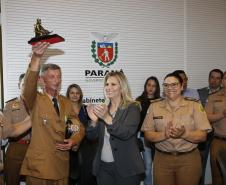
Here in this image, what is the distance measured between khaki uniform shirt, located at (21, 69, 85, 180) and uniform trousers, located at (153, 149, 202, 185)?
41.6 inches

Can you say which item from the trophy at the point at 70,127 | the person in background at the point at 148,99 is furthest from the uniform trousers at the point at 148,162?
the trophy at the point at 70,127

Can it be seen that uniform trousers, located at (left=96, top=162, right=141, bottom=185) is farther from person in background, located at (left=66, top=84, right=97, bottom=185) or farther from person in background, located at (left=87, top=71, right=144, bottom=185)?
person in background, located at (left=66, top=84, right=97, bottom=185)

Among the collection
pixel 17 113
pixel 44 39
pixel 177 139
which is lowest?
pixel 177 139

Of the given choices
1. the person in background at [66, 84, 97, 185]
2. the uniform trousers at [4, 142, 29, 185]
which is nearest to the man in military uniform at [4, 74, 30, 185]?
the uniform trousers at [4, 142, 29, 185]

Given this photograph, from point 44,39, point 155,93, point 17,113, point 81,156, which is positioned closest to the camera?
point 44,39

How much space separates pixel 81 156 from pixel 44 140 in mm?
1077

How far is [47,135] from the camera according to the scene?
2.58 meters

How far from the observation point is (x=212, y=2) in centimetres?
575

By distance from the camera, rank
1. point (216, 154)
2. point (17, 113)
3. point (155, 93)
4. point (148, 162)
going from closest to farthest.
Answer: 1. point (17, 113)
2. point (216, 154)
3. point (148, 162)
4. point (155, 93)

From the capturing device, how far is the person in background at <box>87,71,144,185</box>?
2672 millimetres

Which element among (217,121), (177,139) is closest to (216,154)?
(217,121)

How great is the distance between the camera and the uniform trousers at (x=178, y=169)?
10.2 ft

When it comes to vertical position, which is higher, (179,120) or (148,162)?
(179,120)

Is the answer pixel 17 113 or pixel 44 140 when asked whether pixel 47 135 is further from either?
pixel 17 113
